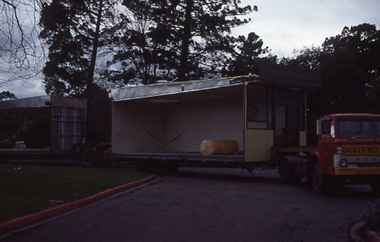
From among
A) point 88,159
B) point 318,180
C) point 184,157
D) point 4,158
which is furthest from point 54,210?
point 4,158

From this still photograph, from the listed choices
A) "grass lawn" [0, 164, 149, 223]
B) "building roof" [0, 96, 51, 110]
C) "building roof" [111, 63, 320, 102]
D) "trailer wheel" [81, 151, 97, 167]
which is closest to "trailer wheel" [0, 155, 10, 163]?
"building roof" [0, 96, 51, 110]

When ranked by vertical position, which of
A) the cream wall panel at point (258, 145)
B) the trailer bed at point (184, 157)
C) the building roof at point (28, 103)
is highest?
the building roof at point (28, 103)

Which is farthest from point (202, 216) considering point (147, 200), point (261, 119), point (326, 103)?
point (326, 103)

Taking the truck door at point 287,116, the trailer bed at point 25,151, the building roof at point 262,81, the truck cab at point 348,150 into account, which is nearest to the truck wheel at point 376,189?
the truck cab at point 348,150

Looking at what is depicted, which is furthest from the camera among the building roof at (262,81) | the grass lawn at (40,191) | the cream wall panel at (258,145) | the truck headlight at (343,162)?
the cream wall panel at (258,145)

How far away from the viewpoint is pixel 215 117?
21219mm

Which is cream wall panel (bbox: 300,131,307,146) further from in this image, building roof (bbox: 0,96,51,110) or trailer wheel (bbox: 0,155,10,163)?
trailer wheel (bbox: 0,155,10,163)

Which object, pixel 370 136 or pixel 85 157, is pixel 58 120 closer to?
pixel 85 157

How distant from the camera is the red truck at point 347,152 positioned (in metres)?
12.0

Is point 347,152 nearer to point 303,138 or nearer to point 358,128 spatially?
point 358,128

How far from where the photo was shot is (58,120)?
23219 millimetres

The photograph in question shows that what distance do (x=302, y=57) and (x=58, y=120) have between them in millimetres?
23288

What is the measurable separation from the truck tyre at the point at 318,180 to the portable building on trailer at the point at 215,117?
3057 millimetres

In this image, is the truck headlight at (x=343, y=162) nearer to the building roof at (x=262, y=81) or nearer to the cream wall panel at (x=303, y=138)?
the building roof at (x=262, y=81)
